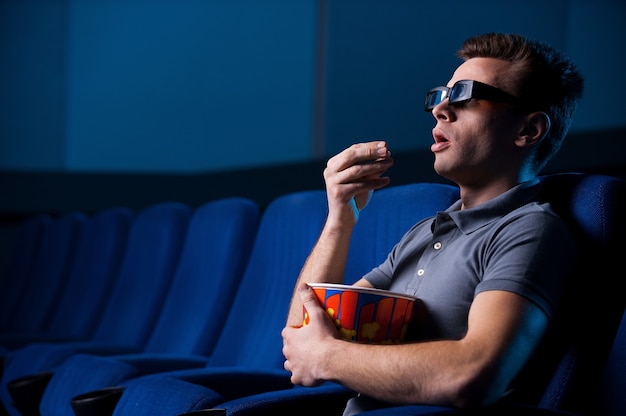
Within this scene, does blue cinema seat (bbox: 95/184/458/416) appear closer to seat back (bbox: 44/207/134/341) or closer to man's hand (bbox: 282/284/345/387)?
man's hand (bbox: 282/284/345/387)

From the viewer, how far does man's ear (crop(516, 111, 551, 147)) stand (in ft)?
3.57

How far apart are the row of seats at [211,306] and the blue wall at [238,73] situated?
113 cm

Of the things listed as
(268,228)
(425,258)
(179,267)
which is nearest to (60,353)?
(179,267)

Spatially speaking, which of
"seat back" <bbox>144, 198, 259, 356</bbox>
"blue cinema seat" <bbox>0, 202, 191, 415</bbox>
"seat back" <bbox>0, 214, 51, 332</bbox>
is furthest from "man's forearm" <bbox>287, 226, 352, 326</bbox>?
"seat back" <bbox>0, 214, 51, 332</bbox>

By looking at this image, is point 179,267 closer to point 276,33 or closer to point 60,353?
point 60,353

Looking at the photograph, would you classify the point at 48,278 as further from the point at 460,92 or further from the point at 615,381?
the point at 615,381

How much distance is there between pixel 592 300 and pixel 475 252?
0.59ft

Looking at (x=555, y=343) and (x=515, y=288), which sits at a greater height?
(x=515, y=288)

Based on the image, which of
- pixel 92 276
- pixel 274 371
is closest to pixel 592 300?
pixel 274 371

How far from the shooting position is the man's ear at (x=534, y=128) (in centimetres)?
109

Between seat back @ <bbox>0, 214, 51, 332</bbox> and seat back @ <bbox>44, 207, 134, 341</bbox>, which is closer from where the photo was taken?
seat back @ <bbox>44, 207, 134, 341</bbox>

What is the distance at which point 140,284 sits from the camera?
2.68m

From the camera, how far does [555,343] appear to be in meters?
1.05

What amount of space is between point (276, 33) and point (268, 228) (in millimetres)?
2502
